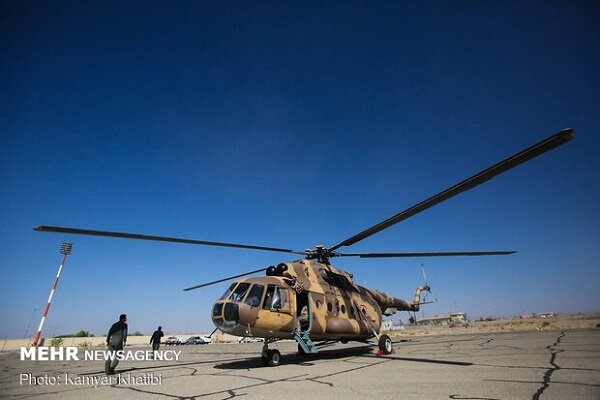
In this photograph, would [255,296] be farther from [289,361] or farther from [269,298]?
[289,361]

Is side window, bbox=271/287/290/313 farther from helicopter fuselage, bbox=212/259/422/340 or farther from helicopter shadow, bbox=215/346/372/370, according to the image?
helicopter shadow, bbox=215/346/372/370

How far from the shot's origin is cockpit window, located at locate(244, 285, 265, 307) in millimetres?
9250

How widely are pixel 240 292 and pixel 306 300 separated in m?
2.68

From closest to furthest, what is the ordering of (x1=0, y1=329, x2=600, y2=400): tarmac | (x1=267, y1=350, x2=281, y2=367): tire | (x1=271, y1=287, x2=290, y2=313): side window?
(x1=0, y1=329, x2=600, y2=400): tarmac
(x1=267, y1=350, x2=281, y2=367): tire
(x1=271, y1=287, x2=290, y2=313): side window

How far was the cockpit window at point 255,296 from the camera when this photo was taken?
925cm

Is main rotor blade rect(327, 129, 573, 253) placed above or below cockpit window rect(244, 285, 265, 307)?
above

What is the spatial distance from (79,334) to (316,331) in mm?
65420

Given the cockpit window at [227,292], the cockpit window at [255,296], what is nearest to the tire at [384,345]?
the cockpit window at [255,296]

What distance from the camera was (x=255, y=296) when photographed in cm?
945

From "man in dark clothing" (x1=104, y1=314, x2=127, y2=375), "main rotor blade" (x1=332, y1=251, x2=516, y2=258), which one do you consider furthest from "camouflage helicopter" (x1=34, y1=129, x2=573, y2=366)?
"man in dark clothing" (x1=104, y1=314, x2=127, y2=375)

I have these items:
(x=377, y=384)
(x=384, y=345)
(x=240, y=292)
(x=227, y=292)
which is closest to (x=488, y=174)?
(x=377, y=384)

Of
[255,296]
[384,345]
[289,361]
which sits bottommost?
[289,361]

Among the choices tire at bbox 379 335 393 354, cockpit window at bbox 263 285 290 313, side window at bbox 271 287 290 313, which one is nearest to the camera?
cockpit window at bbox 263 285 290 313

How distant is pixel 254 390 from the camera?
225 inches
